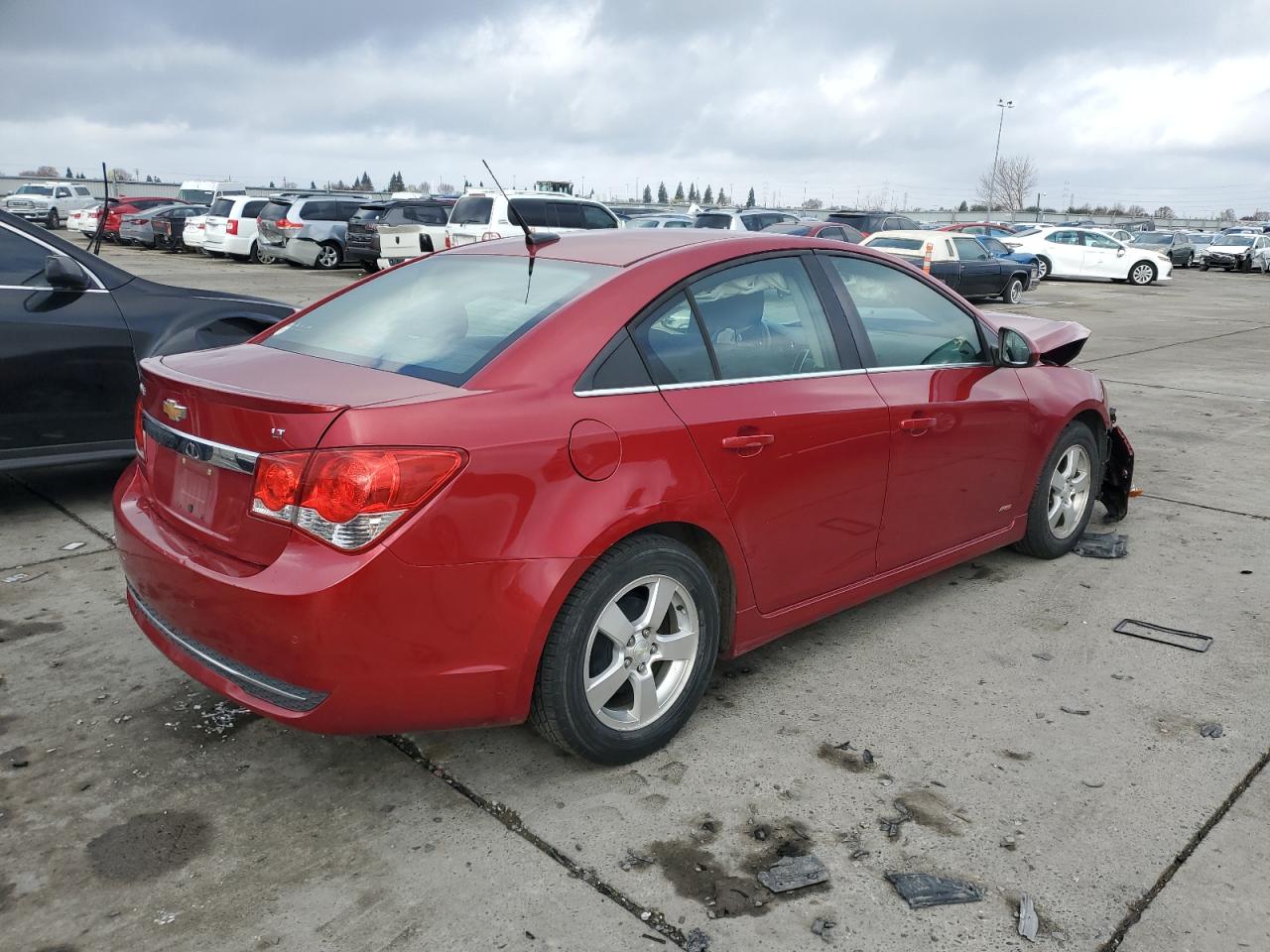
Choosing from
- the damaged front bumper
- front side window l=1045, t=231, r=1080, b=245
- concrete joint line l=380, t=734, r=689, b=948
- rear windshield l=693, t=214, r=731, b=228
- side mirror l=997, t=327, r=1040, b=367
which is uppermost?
rear windshield l=693, t=214, r=731, b=228

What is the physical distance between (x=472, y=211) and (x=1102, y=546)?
15.0m

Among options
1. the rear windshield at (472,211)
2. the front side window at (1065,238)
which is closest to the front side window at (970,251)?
the rear windshield at (472,211)

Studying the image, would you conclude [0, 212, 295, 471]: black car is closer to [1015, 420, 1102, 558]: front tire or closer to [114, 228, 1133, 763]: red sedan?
[114, 228, 1133, 763]: red sedan

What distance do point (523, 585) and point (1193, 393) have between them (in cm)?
946

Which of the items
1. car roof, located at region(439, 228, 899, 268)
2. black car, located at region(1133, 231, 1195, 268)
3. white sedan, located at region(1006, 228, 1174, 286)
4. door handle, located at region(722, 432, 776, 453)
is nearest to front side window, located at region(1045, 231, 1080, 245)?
white sedan, located at region(1006, 228, 1174, 286)

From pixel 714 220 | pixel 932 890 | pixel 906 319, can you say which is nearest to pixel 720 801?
pixel 932 890

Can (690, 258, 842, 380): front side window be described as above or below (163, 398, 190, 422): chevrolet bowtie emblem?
above

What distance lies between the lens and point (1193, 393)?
400 inches

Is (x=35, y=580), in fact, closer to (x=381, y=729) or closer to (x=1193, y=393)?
(x=381, y=729)

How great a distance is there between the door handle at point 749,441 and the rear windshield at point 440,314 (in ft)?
2.12

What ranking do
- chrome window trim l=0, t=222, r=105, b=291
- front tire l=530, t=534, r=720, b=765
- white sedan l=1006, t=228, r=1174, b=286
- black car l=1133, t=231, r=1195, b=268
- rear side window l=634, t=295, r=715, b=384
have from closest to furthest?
front tire l=530, t=534, r=720, b=765 < rear side window l=634, t=295, r=715, b=384 < chrome window trim l=0, t=222, r=105, b=291 < white sedan l=1006, t=228, r=1174, b=286 < black car l=1133, t=231, r=1195, b=268

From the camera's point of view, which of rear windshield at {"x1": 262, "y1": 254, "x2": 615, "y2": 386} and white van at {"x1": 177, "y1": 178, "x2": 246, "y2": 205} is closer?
rear windshield at {"x1": 262, "y1": 254, "x2": 615, "y2": 386}

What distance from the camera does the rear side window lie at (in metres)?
3.15

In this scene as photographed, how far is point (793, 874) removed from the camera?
8.70ft
